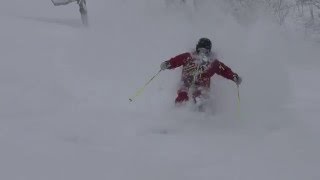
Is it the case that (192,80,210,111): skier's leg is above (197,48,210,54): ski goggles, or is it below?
below

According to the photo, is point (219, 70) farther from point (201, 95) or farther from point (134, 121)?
point (134, 121)

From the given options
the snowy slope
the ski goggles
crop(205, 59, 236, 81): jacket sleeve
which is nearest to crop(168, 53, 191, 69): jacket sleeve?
the ski goggles

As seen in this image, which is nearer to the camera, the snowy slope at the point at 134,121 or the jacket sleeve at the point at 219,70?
the snowy slope at the point at 134,121

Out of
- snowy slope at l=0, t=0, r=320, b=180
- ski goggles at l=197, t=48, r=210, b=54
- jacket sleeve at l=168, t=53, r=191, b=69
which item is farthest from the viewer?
jacket sleeve at l=168, t=53, r=191, b=69

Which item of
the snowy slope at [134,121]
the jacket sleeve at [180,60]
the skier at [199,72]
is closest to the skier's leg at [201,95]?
the skier at [199,72]

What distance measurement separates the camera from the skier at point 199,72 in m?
9.41

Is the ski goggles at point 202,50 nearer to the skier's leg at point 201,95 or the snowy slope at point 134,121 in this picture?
the skier's leg at point 201,95

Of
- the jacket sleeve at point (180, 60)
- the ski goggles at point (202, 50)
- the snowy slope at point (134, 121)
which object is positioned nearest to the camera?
the snowy slope at point (134, 121)

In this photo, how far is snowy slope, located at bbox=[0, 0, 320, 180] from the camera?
6445mm

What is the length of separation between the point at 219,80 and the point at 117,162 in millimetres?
4384

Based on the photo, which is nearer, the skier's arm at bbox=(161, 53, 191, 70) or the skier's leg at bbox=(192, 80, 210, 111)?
the skier's leg at bbox=(192, 80, 210, 111)

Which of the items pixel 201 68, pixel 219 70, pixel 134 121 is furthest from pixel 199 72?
pixel 134 121

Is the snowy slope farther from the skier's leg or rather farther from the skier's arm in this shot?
the skier's arm

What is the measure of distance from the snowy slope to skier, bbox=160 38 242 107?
Result: 0.90 feet
